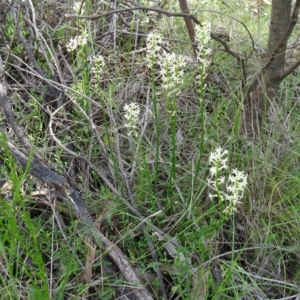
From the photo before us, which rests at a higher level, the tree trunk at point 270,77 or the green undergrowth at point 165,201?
the tree trunk at point 270,77

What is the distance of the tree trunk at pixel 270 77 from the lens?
199 cm

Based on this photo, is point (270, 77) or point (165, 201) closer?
point (165, 201)

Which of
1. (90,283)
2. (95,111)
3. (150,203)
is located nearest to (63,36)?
(95,111)

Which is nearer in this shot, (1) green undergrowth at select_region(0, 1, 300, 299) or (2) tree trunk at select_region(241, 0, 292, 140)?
(1) green undergrowth at select_region(0, 1, 300, 299)

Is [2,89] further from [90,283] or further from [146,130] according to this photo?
[90,283]

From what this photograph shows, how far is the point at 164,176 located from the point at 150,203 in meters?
0.18

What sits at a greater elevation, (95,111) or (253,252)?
(95,111)

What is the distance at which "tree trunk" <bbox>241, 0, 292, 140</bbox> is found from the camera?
1990 mm

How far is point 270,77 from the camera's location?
83.2 inches

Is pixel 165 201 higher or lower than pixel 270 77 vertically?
lower

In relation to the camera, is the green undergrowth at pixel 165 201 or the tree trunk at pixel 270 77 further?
the tree trunk at pixel 270 77

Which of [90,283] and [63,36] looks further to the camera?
[63,36]

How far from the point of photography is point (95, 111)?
2350mm

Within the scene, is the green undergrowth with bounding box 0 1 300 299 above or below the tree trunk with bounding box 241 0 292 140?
below
